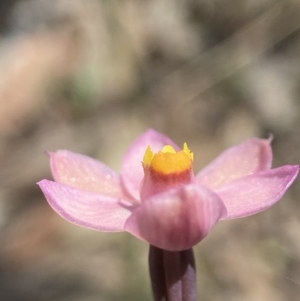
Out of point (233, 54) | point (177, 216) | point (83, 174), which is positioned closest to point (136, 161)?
point (83, 174)

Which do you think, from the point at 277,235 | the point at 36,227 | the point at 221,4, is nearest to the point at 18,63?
the point at 36,227

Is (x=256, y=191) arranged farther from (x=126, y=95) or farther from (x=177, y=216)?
(x=126, y=95)

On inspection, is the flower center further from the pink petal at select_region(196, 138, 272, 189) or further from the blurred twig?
the blurred twig

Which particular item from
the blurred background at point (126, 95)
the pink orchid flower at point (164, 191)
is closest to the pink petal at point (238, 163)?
the pink orchid flower at point (164, 191)

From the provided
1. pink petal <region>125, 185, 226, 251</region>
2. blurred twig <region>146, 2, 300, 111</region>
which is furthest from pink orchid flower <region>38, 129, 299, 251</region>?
blurred twig <region>146, 2, 300, 111</region>

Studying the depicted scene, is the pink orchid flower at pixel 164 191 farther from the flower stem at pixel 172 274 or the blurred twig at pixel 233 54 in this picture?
the blurred twig at pixel 233 54
